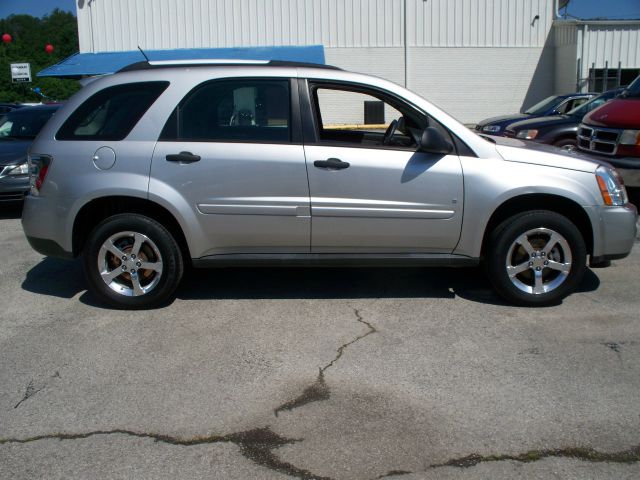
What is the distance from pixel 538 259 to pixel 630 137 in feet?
11.8

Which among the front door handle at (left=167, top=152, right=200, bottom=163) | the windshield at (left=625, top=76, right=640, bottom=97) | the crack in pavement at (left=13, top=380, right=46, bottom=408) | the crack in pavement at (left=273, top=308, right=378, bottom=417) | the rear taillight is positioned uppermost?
the windshield at (left=625, top=76, right=640, bottom=97)

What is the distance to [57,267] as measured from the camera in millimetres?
6852

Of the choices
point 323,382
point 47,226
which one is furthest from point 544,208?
point 47,226

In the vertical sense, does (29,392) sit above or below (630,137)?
below

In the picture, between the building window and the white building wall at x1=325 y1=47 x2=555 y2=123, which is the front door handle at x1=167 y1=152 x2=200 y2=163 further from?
the building window

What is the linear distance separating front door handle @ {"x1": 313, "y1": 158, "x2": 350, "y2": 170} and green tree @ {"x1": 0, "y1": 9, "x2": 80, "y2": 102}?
44399 millimetres

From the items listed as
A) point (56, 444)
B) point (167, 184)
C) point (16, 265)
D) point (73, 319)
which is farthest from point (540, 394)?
point (16, 265)

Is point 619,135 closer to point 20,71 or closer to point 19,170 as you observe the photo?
point 19,170

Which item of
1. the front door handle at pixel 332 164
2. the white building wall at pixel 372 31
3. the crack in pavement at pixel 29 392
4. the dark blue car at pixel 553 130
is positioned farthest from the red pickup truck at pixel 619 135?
the white building wall at pixel 372 31

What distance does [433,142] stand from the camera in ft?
16.9

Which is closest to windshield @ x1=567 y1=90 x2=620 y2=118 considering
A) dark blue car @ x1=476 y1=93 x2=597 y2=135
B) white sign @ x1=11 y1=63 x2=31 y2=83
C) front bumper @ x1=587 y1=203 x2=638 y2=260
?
dark blue car @ x1=476 y1=93 x2=597 y2=135

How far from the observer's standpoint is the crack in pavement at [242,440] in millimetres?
3348

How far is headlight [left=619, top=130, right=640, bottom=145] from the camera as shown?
7972mm

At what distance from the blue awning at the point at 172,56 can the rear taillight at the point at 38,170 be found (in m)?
17.5
